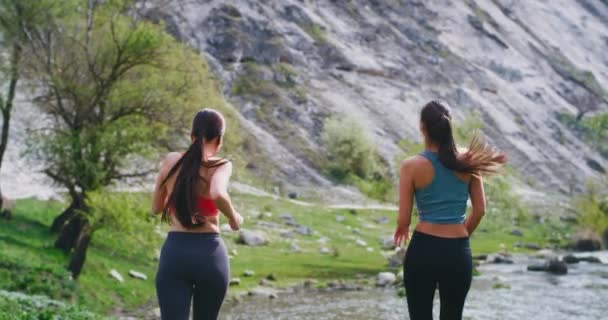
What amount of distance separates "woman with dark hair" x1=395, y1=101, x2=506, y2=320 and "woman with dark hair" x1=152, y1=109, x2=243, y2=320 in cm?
175

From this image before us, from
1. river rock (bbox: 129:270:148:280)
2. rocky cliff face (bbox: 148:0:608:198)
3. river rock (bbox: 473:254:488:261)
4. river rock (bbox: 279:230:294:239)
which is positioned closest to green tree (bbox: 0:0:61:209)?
river rock (bbox: 129:270:148:280)

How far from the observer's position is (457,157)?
22.7ft

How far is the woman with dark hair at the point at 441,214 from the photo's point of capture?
667 centimetres

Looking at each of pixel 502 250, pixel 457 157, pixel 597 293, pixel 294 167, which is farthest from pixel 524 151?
pixel 457 157

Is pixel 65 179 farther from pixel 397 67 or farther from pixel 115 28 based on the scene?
pixel 397 67

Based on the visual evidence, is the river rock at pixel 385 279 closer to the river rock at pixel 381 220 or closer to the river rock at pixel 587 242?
the river rock at pixel 381 220

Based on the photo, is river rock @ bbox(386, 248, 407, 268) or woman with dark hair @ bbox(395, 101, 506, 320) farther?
river rock @ bbox(386, 248, 407, 268)

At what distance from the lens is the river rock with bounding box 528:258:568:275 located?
43.3m

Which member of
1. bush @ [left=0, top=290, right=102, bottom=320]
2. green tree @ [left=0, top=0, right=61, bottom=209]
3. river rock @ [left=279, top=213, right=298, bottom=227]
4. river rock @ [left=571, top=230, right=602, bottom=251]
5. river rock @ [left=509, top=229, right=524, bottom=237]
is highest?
green tree @ [left=0, top=0, right=61, bottom=209]

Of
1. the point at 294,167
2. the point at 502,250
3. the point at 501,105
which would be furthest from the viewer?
the point at 501,105

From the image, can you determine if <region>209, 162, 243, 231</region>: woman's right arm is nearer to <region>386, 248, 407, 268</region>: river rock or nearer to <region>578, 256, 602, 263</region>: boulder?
<region>386, 248, 407, 268</region>: river rock

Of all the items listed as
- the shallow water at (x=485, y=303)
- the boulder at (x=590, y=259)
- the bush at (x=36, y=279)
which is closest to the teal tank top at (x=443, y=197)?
the bush at (x=36, y=279)

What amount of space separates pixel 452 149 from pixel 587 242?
6227 centimetres

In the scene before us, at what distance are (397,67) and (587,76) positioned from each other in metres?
58.5
